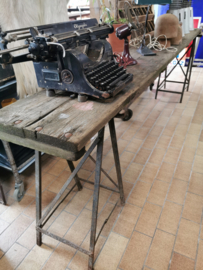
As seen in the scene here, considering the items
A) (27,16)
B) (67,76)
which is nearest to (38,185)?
(67,76)

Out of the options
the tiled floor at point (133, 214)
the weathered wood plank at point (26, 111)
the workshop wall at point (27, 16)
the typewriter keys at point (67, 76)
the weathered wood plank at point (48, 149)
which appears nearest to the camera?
the weathered wood plank at point (48, 149)

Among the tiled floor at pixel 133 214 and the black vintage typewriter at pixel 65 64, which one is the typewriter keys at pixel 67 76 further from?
the tiled floor at pixel 133 214

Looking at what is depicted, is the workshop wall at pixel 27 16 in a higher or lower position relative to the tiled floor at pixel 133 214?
higher

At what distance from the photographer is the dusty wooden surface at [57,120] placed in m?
0.98

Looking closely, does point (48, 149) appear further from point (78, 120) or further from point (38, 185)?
point (38, 185)

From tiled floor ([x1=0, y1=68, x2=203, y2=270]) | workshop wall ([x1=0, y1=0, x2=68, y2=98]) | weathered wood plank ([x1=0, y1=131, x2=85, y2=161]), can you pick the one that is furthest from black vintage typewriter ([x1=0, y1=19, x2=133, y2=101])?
tiled floor ([x1=0, y1=68, x2=203, y2=270])

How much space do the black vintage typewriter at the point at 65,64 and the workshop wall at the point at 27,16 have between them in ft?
2.39

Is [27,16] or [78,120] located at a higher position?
[27,16]

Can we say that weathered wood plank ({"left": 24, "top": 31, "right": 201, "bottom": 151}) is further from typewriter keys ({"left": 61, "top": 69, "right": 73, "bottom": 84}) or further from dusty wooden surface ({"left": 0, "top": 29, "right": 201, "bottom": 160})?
typewriter keys ({"left": 61, "top": 69, "right": 73, "bottom": 84})

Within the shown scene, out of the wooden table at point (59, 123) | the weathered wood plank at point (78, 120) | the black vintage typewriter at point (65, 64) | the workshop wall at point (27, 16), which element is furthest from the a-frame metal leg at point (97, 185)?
the workshop wall at point (27, 16)

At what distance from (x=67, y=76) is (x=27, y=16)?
3.94ft

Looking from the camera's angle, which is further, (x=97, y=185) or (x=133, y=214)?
(x=133, y=214)

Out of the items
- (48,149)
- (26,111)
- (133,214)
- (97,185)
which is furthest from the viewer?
(133,214)

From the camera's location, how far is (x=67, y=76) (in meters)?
1.25
